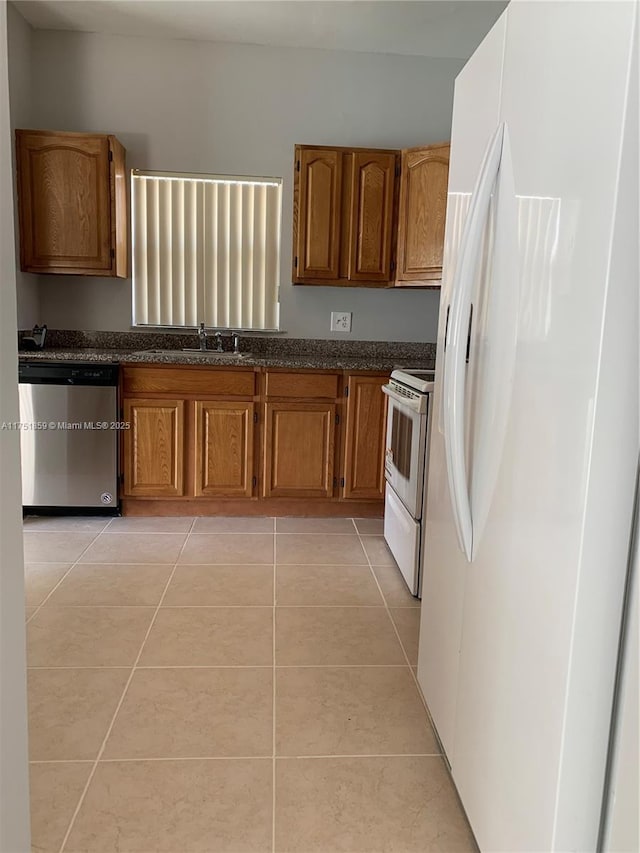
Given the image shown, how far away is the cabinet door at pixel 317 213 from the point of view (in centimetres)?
364

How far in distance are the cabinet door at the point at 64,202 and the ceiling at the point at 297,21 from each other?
2.21 ft

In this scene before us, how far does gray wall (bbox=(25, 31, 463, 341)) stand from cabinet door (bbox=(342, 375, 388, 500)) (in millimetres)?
839

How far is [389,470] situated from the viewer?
3174mm

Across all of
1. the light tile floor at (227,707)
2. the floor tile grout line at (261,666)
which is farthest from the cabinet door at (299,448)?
the floor tile grout line at (261,666)

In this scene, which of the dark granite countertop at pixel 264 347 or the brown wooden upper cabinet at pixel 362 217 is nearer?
the brown wooden upper cabinet at pixel 362 217

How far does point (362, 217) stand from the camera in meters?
3.68

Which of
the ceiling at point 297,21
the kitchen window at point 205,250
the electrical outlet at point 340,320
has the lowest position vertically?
the electrical outlet at point 340,320

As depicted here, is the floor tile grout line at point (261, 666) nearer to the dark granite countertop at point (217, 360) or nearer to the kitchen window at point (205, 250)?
the dark granite countertop at point (217, 360)

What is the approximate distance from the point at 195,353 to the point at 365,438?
114 cm

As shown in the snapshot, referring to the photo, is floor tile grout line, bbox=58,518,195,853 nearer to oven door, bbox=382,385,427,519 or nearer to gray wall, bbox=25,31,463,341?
oven door, bbox=382,385,427,519

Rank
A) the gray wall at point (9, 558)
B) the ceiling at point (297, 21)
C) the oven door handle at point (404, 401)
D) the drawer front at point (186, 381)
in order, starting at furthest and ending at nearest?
the drawer front at point (186, 381)
the ceiling at point (297, 21)
the oven door handle at point (404, 401)
the gray wall at point (9, 558)

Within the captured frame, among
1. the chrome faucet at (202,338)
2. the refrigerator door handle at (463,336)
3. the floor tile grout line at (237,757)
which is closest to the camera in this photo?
the refrigerator door handle at (463,336)

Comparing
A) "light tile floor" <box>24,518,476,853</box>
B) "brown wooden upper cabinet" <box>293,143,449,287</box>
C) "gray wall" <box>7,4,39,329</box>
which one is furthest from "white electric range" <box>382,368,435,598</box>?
"gray wall" <box>7,4,39,329</box>

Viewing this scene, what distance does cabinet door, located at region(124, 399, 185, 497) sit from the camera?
344cm
